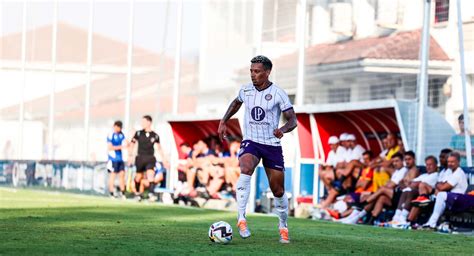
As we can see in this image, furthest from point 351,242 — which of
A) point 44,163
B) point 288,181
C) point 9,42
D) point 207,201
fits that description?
point 9,42

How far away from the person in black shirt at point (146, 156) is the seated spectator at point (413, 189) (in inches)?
410

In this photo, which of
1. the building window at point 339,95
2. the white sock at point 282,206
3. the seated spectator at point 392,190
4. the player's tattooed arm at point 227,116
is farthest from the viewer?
the building window at point 339,95

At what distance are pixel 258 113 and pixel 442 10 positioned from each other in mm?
15575

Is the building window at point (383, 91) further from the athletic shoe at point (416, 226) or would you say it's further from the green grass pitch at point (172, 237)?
the green grass pitch at point (172, 237)

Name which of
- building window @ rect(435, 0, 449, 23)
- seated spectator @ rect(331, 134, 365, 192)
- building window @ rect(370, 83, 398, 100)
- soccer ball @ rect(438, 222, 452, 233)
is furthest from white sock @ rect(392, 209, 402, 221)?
building window @ rect(435, 0, 449, 23)

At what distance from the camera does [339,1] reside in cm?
3234

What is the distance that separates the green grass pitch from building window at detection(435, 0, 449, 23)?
9541 millimetres

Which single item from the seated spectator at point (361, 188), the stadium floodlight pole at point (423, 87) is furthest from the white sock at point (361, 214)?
the stadium floodlight pole at point (423, 87)

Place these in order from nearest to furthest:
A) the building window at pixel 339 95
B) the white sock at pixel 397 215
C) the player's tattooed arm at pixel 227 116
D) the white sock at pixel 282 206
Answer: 1. the white sock at pixel 282 206
2. the player's tattooed arm at pixel 227 116
3. the white sock at pixel 397 215
4. the building window at pixel 339 95

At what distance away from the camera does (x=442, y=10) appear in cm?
2917

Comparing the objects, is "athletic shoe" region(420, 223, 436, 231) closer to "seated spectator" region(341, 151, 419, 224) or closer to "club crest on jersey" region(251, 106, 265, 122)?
"seated spectator" region(341, 151, 419, 224)

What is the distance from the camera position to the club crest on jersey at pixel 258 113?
14.4m

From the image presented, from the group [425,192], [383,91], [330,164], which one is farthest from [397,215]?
[383,91]

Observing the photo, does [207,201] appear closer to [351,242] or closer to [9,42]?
[351,242]
